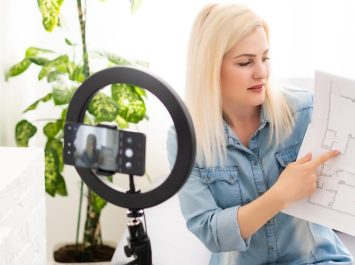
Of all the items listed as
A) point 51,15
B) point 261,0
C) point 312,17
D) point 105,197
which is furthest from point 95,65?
point 105,197

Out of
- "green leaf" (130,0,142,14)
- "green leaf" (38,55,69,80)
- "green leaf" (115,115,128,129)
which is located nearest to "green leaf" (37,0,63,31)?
"green leaf" (38,55,69,80)

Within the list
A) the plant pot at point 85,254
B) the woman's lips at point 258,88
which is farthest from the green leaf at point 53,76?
the woman's lips at point 258,88

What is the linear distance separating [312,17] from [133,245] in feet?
4.38

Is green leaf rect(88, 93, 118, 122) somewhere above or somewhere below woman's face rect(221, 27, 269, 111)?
below

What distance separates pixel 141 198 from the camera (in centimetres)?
66

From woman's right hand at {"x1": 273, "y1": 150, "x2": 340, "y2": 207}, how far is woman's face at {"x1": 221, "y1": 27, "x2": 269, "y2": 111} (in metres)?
0.18

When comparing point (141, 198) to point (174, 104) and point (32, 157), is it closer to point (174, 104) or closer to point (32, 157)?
point (174, 104)

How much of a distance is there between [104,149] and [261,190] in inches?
22.9

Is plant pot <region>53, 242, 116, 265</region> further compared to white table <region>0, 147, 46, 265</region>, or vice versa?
plant pot <region>53, 242, 116, 265</region>

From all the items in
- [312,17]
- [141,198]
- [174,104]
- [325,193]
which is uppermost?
[312,17]

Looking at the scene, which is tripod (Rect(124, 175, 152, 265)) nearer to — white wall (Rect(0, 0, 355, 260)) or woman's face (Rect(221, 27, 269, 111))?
woman's face (Rect(221, 27, 269, 111))

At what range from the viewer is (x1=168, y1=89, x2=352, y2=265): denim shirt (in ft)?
3.74

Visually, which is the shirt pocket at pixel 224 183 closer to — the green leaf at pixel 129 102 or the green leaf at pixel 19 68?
the green leaf at pixel 129 102

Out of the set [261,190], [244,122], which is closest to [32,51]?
[244,122]
